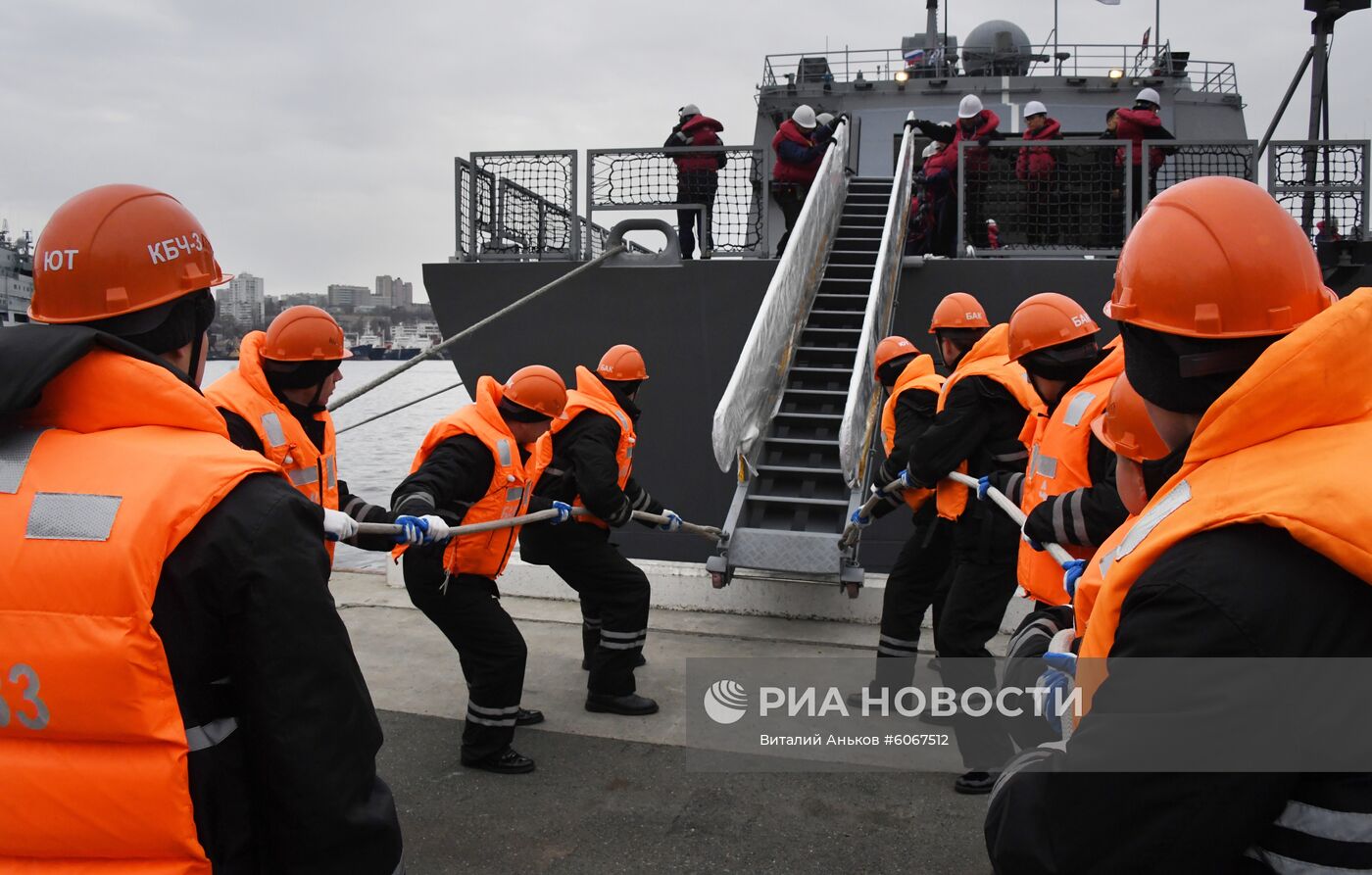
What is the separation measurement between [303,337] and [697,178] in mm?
6594

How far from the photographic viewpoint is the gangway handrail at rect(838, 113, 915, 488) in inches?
284

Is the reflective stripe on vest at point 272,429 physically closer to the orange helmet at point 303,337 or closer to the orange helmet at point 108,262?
the orange helmet at point 303,337

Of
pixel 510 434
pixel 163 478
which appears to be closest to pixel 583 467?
pixel 510 434

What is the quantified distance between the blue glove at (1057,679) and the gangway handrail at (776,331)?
4.16 meters

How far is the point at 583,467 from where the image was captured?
5867mm

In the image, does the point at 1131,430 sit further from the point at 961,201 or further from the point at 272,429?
the point at 961,201

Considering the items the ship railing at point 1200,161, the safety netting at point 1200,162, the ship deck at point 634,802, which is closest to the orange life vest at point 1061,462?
the ship deck at point 634,802

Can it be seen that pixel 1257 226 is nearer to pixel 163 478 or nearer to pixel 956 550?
pixel 163 478

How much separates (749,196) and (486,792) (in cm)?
711

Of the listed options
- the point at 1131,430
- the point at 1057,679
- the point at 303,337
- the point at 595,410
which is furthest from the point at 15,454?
the point at 595,410

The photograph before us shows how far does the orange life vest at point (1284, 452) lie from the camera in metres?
1.21

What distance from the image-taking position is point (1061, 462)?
12.2ft

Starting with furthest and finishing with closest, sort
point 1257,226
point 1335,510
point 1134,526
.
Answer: point 1257,226
point 1134,526
point 1335,510

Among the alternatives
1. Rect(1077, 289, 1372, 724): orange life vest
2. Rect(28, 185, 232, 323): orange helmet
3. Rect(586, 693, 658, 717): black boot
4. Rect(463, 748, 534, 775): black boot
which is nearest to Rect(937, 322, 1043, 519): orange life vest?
Rect(586, 693, 658, 717): black boot
